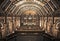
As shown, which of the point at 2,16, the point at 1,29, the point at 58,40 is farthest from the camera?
the point at 2,16

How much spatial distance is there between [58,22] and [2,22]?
6405 millimetres

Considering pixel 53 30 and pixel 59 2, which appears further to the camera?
pixel 59 2

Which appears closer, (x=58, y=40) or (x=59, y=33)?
(x=58, y=40)

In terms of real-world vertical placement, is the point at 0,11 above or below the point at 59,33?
above

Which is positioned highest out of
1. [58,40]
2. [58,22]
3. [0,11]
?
[0,11]

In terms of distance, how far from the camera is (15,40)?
15836mm

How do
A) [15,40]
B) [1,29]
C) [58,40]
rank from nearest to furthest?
1. [15,40]
2. [58,40]
3. [1,29]

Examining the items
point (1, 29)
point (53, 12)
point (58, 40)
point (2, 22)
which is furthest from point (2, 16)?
point (58, 40)

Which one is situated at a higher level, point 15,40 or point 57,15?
point 57,15

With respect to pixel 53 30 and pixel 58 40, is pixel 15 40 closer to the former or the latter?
pixel 58 40

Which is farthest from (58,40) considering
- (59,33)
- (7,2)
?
(7,2)

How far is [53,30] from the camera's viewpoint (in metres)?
21.7

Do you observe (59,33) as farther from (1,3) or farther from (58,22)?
(1,3)

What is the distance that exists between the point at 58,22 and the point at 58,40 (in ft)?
19.1
